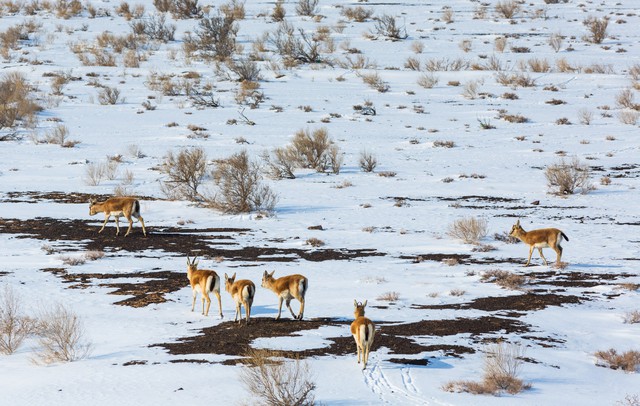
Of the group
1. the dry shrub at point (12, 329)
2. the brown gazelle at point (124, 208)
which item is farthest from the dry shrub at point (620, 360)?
the brown gazelle at point (124, 208)

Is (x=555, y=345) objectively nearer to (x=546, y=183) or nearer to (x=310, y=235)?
(x=310, y=235)

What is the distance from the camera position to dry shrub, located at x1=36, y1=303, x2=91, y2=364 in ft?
31.4

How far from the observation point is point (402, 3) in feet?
193

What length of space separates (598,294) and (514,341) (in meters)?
3.51

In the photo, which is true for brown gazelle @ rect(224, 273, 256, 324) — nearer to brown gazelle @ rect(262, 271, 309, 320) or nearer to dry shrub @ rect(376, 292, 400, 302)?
brown gazelle @ rect(262, 271, 309, 320)

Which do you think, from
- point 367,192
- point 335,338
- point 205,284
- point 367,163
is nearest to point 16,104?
point 367,163

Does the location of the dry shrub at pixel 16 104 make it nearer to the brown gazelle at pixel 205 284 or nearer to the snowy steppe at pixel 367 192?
the snowy steppe at pixel 367 192

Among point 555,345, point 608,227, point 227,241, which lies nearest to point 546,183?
point 608,227

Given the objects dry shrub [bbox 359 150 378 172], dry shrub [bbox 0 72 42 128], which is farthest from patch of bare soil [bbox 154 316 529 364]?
dry shrub [bbox 0 72 42 128]

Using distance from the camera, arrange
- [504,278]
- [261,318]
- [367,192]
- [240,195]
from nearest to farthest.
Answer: [261,318], [504,278], [240,195], [367,192]

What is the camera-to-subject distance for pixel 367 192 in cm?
2394

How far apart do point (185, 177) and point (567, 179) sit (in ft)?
37.0

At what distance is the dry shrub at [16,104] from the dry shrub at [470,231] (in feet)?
66.3

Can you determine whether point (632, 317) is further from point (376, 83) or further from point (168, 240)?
point (376, 83)
